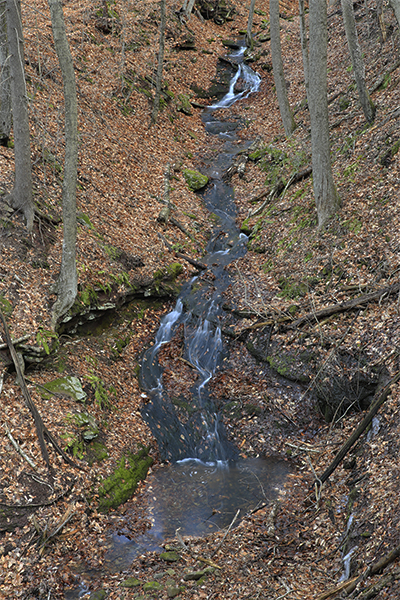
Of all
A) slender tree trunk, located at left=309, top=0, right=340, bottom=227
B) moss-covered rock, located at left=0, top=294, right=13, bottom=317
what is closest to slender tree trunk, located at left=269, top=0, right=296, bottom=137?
slender tree trunk, located at left=309, top=0, right=340, bottom=227

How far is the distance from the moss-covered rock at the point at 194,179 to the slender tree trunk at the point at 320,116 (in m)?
6.51

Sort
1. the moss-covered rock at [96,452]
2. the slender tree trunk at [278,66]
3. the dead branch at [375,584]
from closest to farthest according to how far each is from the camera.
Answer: the dead branch at [375,584], the moss-covered rock at [96,452], the slender tree trunk at [278,66]

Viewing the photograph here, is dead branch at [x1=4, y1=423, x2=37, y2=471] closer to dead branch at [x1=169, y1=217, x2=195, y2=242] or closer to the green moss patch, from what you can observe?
the green moss patch

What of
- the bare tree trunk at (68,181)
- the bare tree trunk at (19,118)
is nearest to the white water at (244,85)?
the bare tree trunk at (19,118)

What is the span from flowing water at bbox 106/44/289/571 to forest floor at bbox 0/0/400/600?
28 cm

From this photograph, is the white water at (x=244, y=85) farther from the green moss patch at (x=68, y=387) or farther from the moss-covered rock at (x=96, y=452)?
the moss-covered rock at (x=96, y=452)

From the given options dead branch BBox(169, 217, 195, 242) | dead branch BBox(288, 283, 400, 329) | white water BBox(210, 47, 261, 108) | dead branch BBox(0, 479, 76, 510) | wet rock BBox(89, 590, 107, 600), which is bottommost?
wet rock BBox(89, 590, 107, 600)

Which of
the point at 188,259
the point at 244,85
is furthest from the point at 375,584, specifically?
the point at 244,85

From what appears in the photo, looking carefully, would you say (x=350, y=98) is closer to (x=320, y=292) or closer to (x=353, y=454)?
(x=320, y=292)

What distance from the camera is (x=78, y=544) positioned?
6.97 meters

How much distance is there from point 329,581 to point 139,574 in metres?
2.78

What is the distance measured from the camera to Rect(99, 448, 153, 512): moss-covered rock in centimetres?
790

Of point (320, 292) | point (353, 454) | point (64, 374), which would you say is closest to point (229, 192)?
point (320, 292)

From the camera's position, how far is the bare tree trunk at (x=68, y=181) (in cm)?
837
